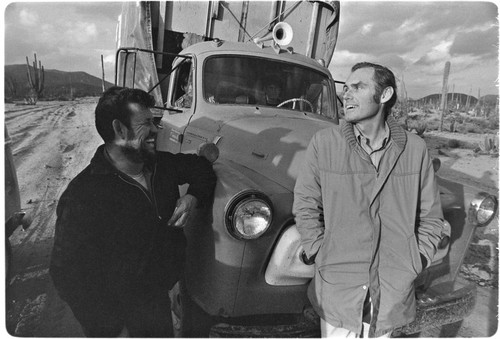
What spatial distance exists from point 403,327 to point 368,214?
751 millimetres

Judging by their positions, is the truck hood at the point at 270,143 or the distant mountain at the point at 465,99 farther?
the distant mountain at the point at 465,99

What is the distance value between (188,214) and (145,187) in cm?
28

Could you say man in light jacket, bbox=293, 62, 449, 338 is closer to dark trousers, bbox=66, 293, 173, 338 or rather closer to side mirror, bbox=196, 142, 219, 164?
side mirror, bbox=196, 142, 219, 164

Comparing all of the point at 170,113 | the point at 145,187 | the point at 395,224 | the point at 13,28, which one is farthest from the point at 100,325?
the point at 170,113

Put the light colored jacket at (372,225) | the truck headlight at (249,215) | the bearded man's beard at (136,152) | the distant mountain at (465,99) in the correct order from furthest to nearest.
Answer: the distant mountain at (465,99) → the truck headlight at (249,215) → the bearded man's beard at (136,152) → the light colored jacket at (372,225)

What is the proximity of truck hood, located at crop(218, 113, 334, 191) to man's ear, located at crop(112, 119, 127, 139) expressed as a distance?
909mm

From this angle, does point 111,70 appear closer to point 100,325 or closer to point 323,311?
point 100,325

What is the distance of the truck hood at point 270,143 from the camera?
2.46 metres

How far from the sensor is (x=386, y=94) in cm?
186

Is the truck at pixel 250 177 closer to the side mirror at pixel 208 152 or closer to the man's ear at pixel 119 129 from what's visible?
the side mirror at pixel 208 152

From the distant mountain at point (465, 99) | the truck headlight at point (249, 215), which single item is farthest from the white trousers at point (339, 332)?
the distant mountain at point (465, 99)

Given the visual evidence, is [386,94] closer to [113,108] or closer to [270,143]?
[270,143]

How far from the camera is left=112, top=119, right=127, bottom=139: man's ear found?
1.84 m

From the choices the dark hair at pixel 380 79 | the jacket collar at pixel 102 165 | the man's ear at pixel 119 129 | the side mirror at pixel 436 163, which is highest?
the dark hair at pixel 380 79
